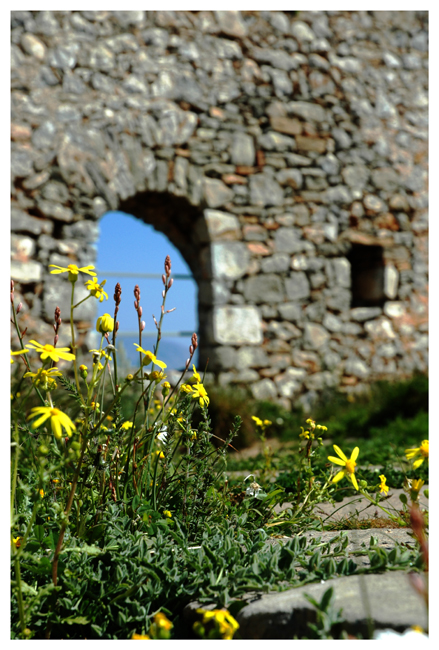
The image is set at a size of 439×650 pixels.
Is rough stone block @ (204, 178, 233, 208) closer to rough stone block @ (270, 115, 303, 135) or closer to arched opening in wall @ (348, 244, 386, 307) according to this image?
rough stone block @ (270, 115, 303, 135)

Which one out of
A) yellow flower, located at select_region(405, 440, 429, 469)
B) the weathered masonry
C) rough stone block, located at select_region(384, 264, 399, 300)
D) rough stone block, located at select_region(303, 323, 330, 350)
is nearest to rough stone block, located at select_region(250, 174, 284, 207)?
the weathered masonry

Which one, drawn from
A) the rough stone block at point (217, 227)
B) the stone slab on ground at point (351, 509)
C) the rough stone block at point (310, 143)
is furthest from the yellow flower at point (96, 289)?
the rough stone block at point (310, 143)

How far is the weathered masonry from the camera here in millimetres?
4297

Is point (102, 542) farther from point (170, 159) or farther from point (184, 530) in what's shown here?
point (170, 159)

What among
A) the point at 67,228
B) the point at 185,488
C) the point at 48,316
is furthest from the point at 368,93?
the point at 185,488

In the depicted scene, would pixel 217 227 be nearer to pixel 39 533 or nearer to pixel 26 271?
pixel 26 271

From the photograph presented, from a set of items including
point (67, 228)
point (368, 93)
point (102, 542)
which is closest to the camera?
point (102, 542)

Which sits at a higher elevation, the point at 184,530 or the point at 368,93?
the point at 368,93

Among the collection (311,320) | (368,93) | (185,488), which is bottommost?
(185,488)

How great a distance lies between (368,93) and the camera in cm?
584

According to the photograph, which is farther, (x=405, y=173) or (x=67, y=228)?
(x=405, y=173)

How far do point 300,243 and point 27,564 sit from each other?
14.9 feet

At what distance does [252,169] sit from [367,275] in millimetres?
1918

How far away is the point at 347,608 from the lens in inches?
37.6
